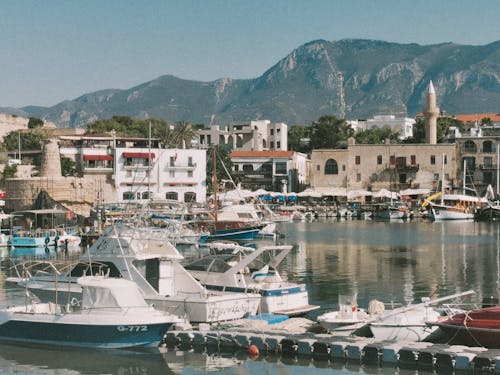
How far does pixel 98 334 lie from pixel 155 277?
346 centimetres

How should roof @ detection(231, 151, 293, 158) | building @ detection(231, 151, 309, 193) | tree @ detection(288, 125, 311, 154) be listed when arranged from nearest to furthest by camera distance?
building @ detection(231, 151, 309, 193) < roof @ detection(231, 151, 293, 158) < tree @ detection(288, 125, 311, 154)

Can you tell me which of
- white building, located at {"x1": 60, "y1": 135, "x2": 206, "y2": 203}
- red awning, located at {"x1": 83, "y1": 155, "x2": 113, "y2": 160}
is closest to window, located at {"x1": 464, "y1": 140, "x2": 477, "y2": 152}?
white building, located at {"x1": 60, "y1": 135, "x2": 206, "y2": 203}

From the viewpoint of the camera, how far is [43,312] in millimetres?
24016

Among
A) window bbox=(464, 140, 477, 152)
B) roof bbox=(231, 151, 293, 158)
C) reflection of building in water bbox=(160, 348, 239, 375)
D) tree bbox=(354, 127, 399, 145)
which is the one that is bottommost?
reflection of building in water bbox=(160, 348, 239, 375)

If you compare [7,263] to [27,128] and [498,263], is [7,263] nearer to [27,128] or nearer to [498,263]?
[498,263]

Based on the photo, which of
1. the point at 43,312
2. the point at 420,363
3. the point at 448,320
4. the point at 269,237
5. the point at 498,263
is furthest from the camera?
the point at 269,237

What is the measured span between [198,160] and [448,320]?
66.9 metres

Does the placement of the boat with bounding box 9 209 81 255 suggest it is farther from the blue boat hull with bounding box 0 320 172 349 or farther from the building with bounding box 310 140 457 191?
the building with bounding box 310 140 457 191

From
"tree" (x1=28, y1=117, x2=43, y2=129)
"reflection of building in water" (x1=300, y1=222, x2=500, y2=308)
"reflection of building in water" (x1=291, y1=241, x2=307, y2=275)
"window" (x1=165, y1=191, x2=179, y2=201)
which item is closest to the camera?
"reflection of building in water" (x1=300, y1=222, x2=500, y2=308)

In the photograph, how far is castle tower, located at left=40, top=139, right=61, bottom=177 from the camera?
72.4 metres

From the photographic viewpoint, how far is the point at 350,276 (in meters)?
39.4

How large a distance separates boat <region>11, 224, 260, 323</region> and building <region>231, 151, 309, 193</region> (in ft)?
276

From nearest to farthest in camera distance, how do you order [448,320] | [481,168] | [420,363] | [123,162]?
[420,363] < [448,320] < [123,162] < [481,168]

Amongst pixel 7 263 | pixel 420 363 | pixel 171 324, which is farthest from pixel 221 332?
pixel 7 263
